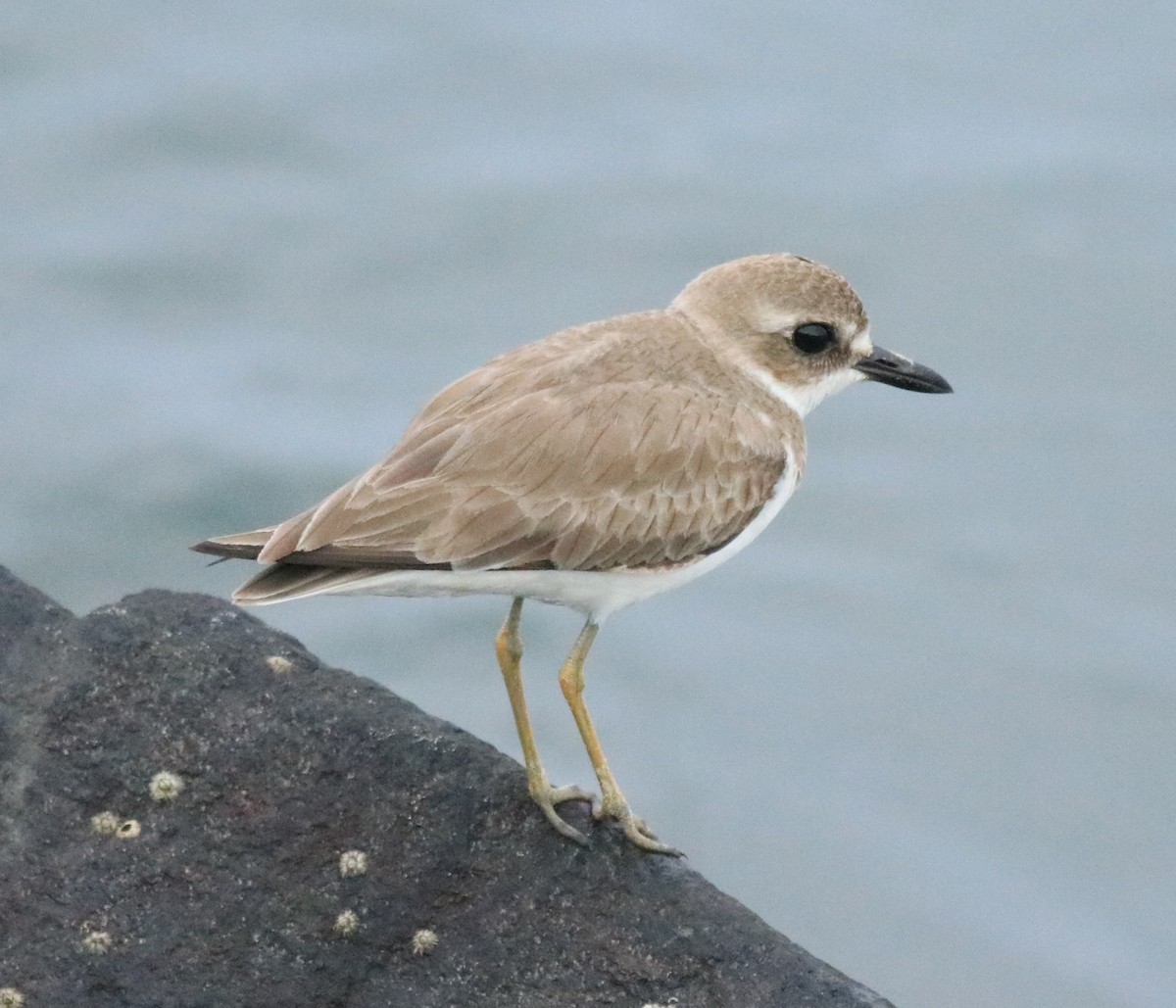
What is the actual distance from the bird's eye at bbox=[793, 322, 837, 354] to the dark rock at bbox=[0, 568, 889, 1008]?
2.07 m

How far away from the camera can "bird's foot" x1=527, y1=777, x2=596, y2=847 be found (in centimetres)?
739

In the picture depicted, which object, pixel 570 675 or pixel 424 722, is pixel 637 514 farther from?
pixel 424 722

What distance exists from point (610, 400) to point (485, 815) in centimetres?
165

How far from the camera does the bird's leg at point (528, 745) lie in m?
7.43

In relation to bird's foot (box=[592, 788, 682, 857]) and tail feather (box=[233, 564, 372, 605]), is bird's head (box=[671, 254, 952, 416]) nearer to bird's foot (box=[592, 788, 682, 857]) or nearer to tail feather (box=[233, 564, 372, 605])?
bird's foot (box=[592, 788, 682, 857])

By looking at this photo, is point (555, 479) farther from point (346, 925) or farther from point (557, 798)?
point (346, 925)

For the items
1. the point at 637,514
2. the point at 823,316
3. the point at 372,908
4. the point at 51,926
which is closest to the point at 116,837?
the point at 51,926

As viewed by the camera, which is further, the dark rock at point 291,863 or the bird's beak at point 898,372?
the bird's beak at point 898,372

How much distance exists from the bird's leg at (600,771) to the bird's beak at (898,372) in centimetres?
171

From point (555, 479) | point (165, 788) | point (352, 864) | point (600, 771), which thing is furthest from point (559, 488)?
point (165, 788)

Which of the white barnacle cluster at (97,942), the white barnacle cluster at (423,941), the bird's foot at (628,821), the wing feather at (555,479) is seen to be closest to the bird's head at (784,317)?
the wing feather at (555,479)

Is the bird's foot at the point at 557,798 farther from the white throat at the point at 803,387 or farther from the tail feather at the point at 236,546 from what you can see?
the white throat at the point at 803,387

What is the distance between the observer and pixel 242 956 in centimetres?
672

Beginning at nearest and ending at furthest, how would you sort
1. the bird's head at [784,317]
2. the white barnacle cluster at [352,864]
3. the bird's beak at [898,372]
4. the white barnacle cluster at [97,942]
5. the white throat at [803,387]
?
the white barnacle cluster at [97,942], the white barnacle cluster at [352,864], the bird's head at [784,317], the white throat at [803,387], the bird's beak at [898,372]
